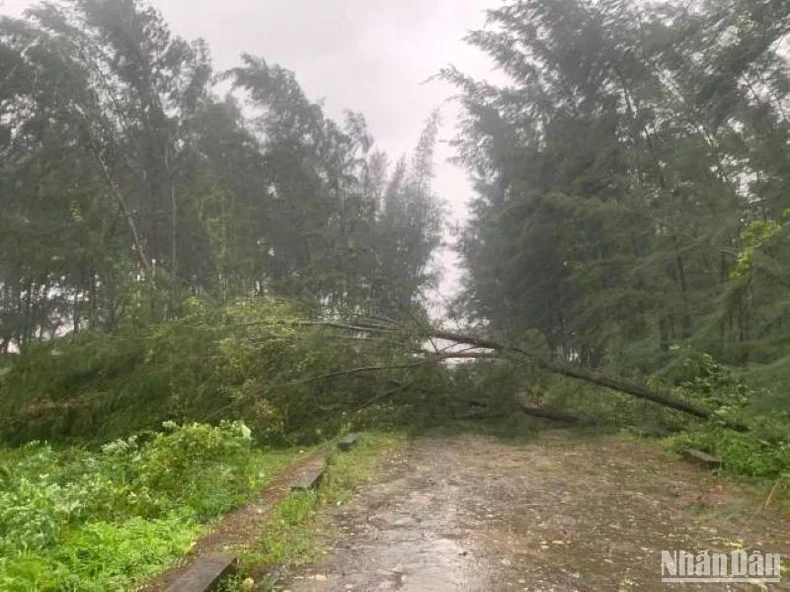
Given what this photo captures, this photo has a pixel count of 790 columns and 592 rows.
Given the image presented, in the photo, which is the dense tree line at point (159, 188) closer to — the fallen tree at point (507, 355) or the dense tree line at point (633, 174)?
the fallen tree at point (507, 355)

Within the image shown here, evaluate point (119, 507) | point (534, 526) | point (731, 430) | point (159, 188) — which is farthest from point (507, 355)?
point (159, 188)

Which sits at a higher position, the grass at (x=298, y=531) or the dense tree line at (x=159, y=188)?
the dense tree line at (x=159, y=188)

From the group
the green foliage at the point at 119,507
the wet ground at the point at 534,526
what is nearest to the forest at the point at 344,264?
the green foliage at the point at 119,507

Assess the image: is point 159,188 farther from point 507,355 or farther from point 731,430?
point 731,430

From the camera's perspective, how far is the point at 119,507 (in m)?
4.65

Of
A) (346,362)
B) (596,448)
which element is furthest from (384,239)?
(596,448)

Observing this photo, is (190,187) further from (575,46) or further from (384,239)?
(575,46)

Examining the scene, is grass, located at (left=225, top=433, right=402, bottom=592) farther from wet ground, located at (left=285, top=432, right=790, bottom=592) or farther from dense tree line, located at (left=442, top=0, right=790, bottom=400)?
dense tree line, located at (left=442, top=0, right=790, bottom=400)

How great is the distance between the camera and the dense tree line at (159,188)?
14.3 meters

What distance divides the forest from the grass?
1.87 ft

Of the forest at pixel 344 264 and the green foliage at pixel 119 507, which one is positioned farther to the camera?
the forest at pixel 344 264

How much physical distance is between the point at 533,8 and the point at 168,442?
13702mm

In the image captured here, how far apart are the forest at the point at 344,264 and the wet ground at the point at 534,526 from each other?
0.99 metres

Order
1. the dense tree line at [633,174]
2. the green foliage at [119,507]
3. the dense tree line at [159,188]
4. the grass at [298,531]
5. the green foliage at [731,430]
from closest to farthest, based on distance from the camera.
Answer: the green foliage at [119,507] → the grass at [298,531] → the green foliage at [731,430] → the dense tree line at [633,174] → the dense tree line at [159,188]
